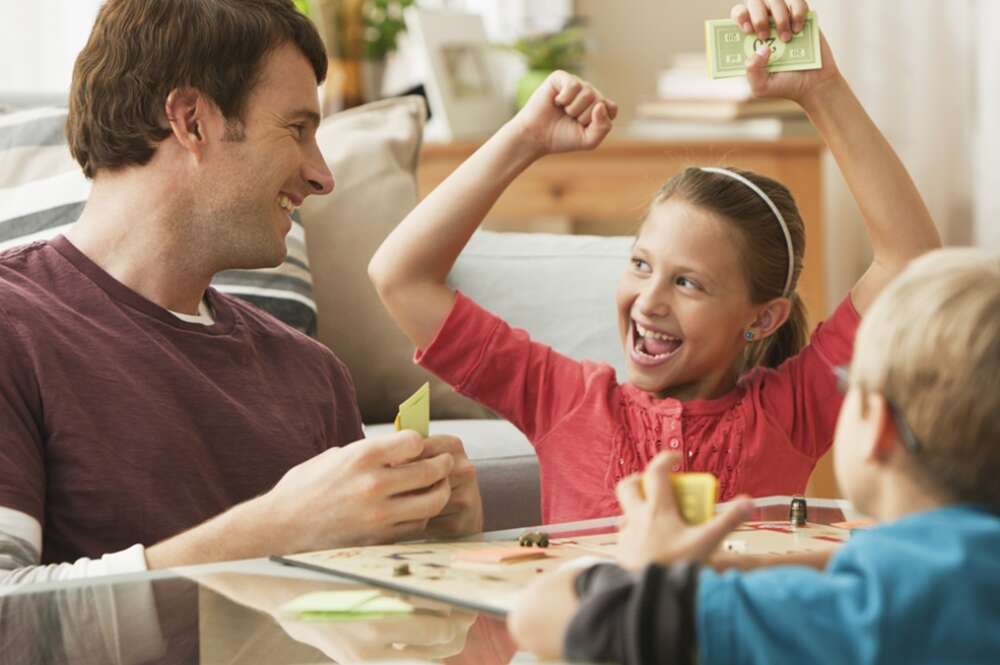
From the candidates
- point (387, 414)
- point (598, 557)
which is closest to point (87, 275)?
point (598, 557)

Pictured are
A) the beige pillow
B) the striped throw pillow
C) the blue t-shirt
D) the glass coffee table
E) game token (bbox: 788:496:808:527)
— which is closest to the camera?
the blue t-shirt

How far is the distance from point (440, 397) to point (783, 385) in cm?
84

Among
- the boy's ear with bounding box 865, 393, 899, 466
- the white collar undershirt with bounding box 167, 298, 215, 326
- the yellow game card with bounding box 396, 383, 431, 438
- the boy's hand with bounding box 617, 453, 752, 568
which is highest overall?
the boy's ear with bounding box 865, 393, 899, 466

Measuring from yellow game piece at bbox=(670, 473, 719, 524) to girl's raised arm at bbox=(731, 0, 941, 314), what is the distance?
0.76m

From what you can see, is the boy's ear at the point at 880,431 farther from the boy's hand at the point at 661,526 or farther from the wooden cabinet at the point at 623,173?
the wooden cabinet at the point at 623,173

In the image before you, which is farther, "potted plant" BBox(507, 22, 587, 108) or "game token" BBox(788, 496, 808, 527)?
"potted plant" BBox(507, 22, 587, 108)

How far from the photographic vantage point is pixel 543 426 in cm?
162

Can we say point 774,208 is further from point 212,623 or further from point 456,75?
point 456,75

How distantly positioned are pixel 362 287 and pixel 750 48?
1.00 meters

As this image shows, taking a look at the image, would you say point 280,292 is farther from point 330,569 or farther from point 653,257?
point 330,569

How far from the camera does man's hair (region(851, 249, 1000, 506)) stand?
2.37 ft

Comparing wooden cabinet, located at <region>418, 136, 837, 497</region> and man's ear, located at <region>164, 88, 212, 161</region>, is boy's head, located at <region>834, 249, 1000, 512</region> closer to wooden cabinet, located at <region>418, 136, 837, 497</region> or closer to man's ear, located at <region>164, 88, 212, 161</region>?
man's ear, located at <region>164, 88, 212, 161</region>

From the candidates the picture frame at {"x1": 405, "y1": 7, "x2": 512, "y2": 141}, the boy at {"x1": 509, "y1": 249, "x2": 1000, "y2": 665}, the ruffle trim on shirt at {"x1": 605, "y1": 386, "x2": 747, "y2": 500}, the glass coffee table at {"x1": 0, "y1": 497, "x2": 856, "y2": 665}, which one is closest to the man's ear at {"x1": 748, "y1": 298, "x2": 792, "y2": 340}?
the ruffle trim on shirt at {"x1": 605, "y1": 386, "x2": 747, "y2": 500}

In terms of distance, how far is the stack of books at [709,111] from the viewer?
10.8 ft
